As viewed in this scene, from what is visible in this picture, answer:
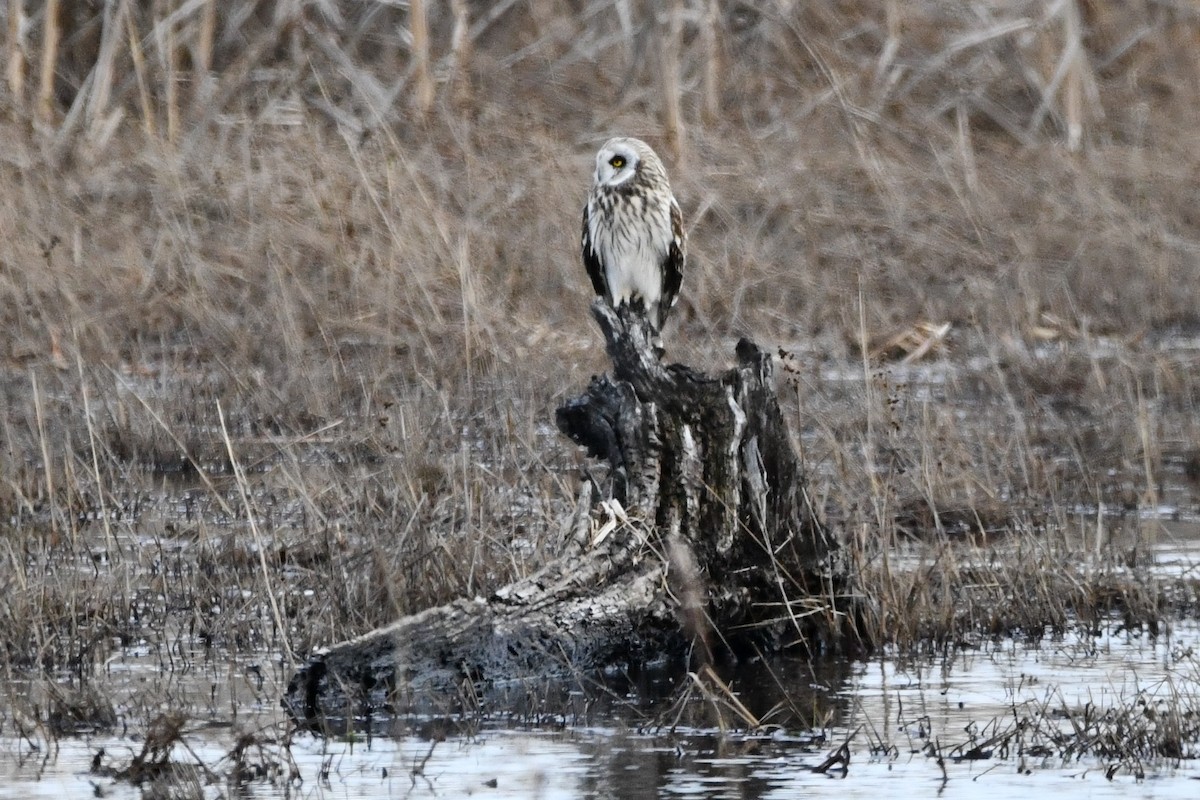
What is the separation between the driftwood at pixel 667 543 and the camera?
5.45 metres

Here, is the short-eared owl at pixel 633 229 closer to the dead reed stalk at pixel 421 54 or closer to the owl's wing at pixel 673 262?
the owl's wing at pixel 673 262

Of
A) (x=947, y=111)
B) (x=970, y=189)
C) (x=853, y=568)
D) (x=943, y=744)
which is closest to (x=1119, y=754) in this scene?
(x=943, y=744)

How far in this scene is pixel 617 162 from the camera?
8766 mm

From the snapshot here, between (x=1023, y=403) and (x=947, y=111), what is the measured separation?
684 centimetres

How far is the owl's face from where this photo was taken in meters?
8.70

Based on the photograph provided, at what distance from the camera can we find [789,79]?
53.9ft

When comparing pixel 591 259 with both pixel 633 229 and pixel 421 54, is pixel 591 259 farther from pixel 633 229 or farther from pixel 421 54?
pixel 421 54

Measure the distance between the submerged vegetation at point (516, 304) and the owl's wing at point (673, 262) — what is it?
345 mm

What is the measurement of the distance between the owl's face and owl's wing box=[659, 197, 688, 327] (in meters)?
0.22

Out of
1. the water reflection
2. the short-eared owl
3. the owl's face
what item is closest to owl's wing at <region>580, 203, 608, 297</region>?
the short-eared owl

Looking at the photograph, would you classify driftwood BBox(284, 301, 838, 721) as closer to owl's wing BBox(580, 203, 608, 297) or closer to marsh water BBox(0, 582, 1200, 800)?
marsh water BBox(0, 582, 1200, 800)

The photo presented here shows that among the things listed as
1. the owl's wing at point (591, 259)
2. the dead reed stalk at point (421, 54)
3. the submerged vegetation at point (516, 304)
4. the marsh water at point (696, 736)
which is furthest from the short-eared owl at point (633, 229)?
the dead reed stalk at point (421, 54)

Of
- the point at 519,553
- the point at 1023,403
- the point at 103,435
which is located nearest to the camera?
the point at 519,553

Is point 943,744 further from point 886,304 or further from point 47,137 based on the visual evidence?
point 47,137
